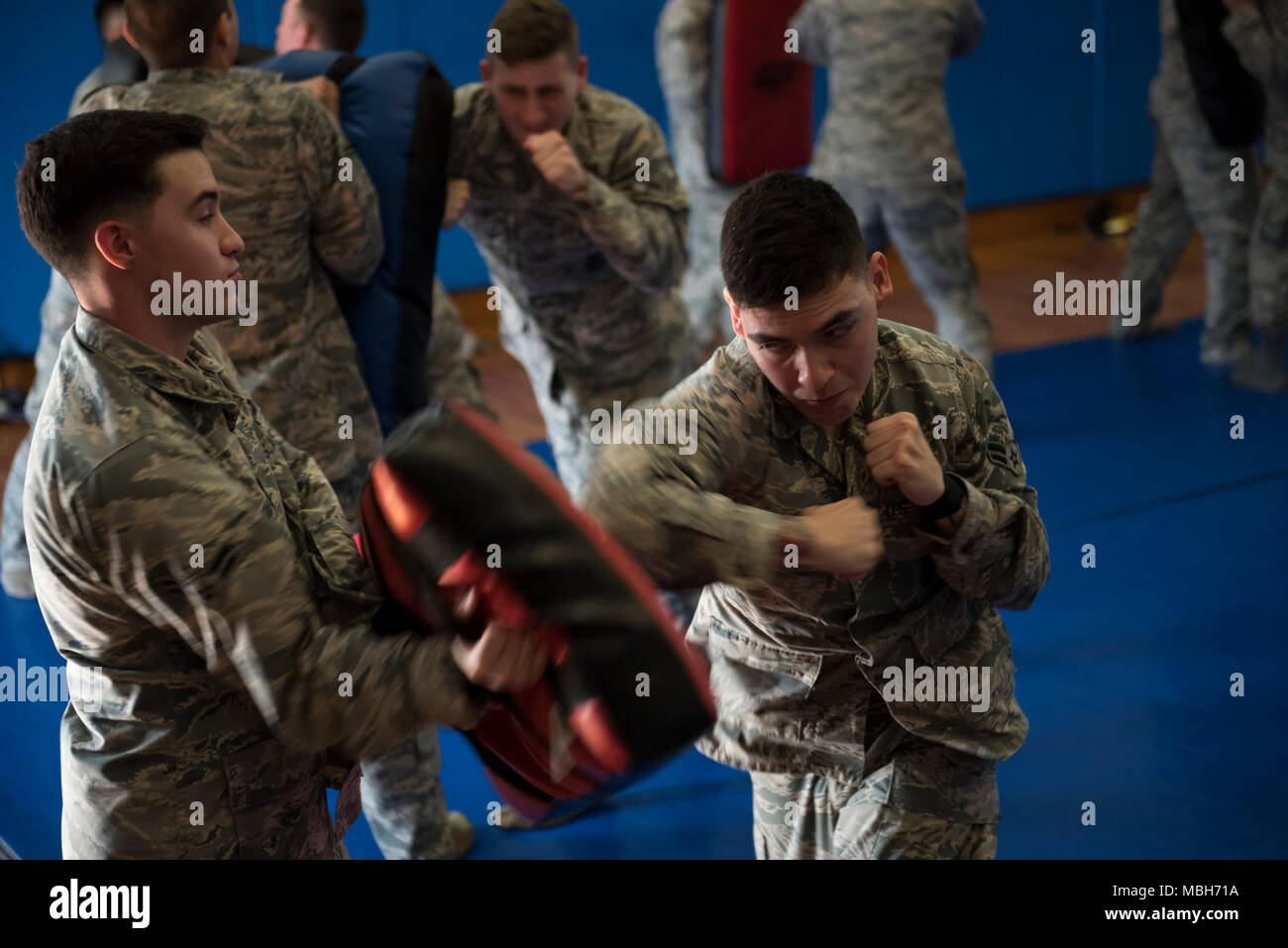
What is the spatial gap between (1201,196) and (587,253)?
11.0ft

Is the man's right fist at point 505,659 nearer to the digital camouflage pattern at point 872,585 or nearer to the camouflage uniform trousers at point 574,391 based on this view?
the digital camouflage pattern at point 872,585

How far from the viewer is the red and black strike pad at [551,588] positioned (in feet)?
5.55

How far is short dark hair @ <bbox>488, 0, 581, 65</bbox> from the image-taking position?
11.5 ft

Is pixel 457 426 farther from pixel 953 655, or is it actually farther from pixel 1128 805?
pixel 1128 805

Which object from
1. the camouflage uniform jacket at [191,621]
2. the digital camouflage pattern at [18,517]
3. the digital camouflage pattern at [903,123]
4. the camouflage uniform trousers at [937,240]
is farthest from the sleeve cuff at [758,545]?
the camouflage uniform trousers at [937,240]

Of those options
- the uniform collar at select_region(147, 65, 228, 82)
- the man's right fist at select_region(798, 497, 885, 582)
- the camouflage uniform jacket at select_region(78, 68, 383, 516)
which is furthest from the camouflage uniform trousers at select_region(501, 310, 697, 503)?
the man's right fist at select_region(798, 497, 885, 582)

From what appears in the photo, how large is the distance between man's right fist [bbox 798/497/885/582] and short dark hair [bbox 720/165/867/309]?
1.08 ft

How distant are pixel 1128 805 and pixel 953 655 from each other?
149cm

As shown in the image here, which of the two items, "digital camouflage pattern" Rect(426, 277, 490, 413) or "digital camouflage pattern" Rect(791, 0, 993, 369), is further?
"digital camouflage pattern" Rect(791, 0, 993, 369)

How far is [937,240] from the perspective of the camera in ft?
18.2

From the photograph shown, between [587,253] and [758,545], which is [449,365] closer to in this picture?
[587,253]

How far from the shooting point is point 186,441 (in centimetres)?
183

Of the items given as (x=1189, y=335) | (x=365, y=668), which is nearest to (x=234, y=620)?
(x=365, y=668)

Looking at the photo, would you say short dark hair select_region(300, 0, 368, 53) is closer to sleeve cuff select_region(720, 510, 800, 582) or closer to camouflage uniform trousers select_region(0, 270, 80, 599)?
camouflage uniform trousers select_region(0, 270, 80, 599)
